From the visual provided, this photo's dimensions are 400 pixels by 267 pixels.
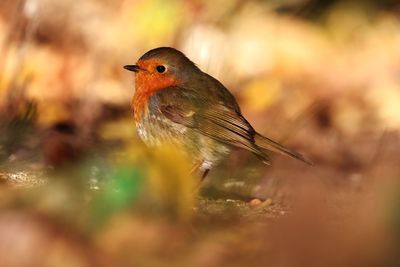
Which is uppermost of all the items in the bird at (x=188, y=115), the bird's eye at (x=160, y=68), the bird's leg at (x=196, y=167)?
the bird's eye at (x=160, y=68)

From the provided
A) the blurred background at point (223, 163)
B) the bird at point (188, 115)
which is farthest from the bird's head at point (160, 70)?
the blurred background at point (223, 163)

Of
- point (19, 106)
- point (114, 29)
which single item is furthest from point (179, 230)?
point (114, 29)

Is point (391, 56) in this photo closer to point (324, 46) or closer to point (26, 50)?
point (324, 46)

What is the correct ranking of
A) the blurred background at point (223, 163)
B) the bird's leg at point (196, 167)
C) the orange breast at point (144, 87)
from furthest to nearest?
the orange breast at point (144, 87) < the bird's leg at point (196, 167) < the blurred background at point (223, 163)

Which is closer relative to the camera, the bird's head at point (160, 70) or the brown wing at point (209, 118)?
the brown wing at point (209, 118)

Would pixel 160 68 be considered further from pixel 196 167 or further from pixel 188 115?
pixel 196 167

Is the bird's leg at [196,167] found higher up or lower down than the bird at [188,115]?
lower down

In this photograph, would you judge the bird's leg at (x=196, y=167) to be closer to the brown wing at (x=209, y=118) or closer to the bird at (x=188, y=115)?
the bird at (x=188, y=115)
